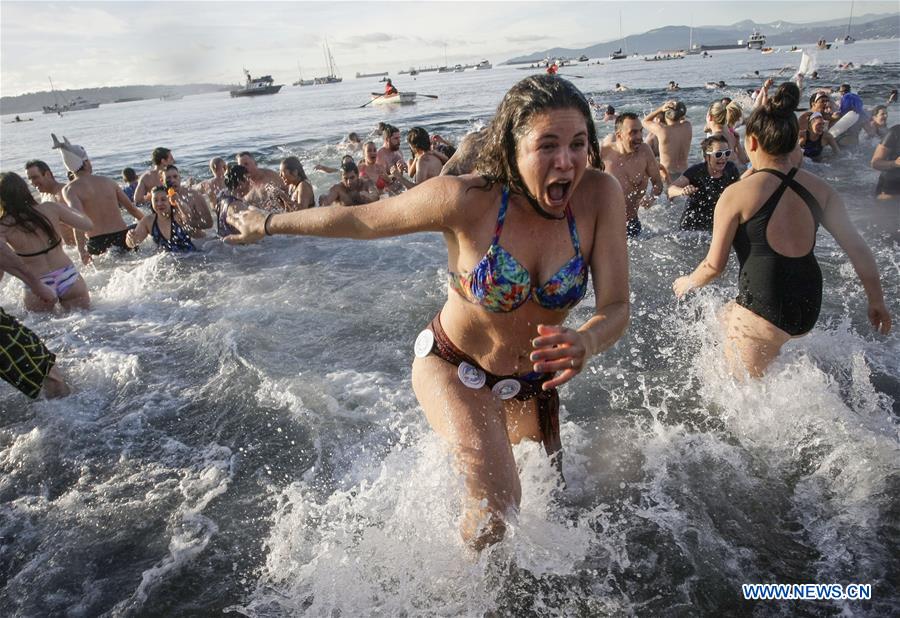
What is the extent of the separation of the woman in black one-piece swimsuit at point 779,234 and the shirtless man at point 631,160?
3.57m

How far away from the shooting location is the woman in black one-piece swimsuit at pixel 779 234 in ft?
9.88

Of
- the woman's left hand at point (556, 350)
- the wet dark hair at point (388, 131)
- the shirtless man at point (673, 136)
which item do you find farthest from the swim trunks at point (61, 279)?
the shirtless man at point (673, 136)

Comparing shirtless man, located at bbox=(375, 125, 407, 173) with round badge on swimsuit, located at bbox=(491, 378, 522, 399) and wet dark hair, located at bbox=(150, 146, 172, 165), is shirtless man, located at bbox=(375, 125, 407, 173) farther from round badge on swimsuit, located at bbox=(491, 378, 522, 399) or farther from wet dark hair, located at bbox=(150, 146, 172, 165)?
round badge on swimsuit, located at bbox=(491, 378, 522, 399)

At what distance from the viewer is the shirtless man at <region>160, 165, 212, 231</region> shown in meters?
7.98

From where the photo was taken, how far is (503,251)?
207 centimetres

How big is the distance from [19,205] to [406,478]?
15.2 feet

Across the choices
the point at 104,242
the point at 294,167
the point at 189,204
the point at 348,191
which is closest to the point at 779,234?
the point at 348,191

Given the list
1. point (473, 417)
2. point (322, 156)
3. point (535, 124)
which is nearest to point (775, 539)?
point (473, 417)

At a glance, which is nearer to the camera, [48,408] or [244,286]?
[48,408]

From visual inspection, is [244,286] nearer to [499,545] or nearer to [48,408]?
[48,408]

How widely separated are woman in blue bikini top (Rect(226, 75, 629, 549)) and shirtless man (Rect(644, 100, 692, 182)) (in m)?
7.07

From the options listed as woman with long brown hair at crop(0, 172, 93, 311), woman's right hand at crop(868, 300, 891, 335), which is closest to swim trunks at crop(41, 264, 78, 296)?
woman with long brown hair at crop(0, 172, 93, 311)

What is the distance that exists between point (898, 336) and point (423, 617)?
4.46 metres

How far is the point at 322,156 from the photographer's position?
18.1 meters
